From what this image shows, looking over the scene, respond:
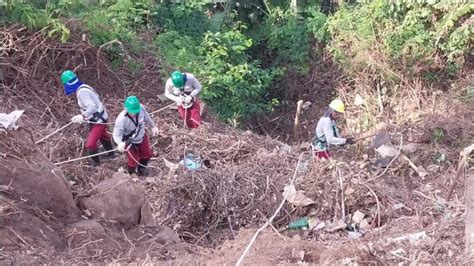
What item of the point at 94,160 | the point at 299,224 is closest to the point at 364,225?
the point at 299,224

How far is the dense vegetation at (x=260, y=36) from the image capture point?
11.3m

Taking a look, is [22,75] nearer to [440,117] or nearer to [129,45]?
[129,45]

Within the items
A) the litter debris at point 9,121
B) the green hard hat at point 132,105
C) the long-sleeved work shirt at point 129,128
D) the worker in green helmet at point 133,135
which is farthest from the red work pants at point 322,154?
the litter debris at point 9,121

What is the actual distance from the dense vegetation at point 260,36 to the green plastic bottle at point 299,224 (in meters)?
4.18

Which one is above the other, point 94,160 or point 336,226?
point 336,226

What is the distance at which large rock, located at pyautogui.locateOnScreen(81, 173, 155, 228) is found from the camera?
629 cm

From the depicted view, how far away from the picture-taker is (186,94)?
948 cm

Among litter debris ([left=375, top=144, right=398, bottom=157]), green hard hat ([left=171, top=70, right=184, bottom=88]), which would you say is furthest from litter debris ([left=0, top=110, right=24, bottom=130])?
litter debris ([left=375, top=144, right=398, bottom=157])

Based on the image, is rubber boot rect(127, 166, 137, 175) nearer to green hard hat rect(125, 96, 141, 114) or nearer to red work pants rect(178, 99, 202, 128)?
green hard hat rect(125, 96, 141, 114)

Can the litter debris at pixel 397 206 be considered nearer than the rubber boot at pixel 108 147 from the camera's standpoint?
Yes

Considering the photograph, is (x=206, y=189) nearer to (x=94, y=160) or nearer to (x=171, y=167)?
(x=171, y=167)

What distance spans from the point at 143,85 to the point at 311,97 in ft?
12.9

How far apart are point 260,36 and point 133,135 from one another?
22.5ft

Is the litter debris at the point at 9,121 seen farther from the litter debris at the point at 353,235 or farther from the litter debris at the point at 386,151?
the litter debris at the point at 386,151
